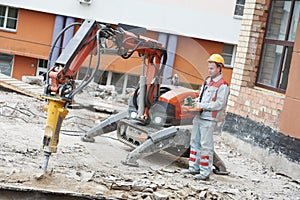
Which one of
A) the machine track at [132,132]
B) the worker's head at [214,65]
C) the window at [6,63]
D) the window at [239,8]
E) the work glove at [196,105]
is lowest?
the window at [6,63]

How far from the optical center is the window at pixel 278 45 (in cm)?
1052

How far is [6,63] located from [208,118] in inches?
720

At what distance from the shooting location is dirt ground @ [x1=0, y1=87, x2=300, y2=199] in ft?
22.3

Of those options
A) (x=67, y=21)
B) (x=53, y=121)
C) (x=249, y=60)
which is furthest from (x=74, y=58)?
(x=67, y=21)

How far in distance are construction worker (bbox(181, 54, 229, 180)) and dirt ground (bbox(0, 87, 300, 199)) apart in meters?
0.32

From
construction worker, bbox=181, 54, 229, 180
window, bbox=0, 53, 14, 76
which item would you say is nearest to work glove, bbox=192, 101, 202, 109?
construction worker, bbox=181, 54, 229, 180

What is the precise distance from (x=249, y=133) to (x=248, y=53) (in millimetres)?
1628

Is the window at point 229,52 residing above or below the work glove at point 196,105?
above

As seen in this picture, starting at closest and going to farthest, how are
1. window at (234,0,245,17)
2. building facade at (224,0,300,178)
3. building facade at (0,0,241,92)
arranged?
building facade at (224,0,300,178) → building facade at (0,0,241,92) → window at (234,0,245,17)

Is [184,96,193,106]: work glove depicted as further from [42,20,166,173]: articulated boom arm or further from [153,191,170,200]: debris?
[153,191,170,200]: debris

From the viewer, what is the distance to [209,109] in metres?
7.97

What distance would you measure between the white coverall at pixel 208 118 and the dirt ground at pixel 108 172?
1.11 feet

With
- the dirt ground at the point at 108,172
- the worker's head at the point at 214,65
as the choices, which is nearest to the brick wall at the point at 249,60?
the dirt ground at the point at 108,172

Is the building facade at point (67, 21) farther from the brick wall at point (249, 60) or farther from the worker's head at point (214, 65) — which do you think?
the worker's head at point (214, 65)
